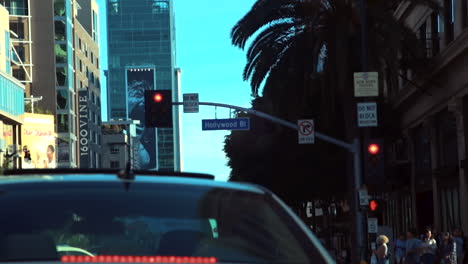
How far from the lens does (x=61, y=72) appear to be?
4203 inches

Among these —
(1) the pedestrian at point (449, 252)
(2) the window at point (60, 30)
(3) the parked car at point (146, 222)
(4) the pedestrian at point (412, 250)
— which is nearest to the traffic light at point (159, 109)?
(4) the pedestrian at point (412, 250)

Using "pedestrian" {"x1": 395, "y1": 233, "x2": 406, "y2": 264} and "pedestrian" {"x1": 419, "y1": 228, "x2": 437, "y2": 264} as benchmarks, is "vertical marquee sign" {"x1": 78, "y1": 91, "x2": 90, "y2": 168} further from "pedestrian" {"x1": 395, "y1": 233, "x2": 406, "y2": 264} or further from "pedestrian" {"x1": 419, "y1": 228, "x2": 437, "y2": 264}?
"pedestrian" {"x1": 419, "y1": 228, "x2": 437, "y2": 264}

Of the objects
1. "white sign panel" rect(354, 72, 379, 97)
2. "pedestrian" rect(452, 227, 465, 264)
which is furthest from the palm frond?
"pedestrian" rect(452, 227, 465, 264)

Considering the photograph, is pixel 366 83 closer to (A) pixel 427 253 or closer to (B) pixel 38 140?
(A) pixel 427 253

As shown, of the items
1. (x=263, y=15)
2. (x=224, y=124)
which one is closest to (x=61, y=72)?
(x=224, y=124)

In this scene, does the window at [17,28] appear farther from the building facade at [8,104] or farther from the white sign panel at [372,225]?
the white sign panel at [372,225]

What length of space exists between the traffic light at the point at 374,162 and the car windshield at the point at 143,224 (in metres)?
Result: 20.9

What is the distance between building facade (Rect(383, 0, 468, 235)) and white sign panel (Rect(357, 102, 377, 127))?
5.41 meters

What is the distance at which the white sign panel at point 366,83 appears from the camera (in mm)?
25641

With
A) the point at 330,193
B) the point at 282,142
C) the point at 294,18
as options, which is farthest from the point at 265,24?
the point at 330,193

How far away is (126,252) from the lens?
4.03 m

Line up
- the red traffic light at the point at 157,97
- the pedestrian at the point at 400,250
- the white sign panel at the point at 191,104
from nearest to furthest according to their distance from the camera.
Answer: the pedestrian at the point at 400,250
the red traffic light at the point at 157,97
the white sign panel at the point at 191,104

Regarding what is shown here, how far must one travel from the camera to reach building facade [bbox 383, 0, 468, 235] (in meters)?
33.5

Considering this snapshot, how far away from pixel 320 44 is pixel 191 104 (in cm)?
550
